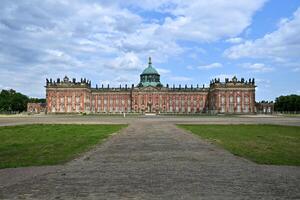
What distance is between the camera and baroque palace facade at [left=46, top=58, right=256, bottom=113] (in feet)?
452

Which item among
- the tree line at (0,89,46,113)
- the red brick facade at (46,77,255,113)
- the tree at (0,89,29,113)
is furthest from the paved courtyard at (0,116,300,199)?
the tree at (0,89,29,113)

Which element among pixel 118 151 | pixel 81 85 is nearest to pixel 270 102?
pixel 81 85

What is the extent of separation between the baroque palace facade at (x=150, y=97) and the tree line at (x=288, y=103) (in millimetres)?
12435

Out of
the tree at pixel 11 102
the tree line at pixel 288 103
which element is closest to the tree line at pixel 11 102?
the tree at pixel 11 102

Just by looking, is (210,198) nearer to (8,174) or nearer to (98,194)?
(98,194)

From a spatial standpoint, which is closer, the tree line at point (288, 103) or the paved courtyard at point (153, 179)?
the paved courtyard at point (153, 179)

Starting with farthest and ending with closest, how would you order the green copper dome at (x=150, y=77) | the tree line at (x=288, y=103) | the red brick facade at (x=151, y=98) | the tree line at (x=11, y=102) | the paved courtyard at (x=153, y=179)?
the green copper dome at (x=150, y=77)
the tree line at (x=11, y=102)
the red brick facade at (x=151, y=98)
the tree line at (x=288, y=103)
the paved courtyard at (x=153, y=179)

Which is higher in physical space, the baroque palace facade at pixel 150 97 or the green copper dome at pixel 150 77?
the green copper dome at pixel 150 77

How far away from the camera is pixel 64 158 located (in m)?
13.9

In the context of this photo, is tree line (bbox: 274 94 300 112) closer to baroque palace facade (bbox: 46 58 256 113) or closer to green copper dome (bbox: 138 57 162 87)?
baroque palace facade (bbox: 46 58 256 113)

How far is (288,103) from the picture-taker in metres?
138

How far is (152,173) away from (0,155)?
747cm

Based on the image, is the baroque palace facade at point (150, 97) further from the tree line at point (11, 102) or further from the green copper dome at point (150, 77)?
the tree line at point (11, 102)

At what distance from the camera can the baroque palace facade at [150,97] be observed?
137625 millimetres
